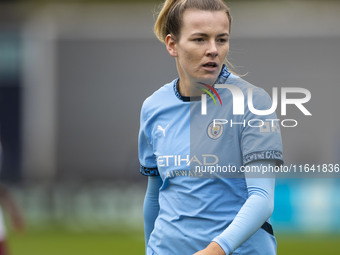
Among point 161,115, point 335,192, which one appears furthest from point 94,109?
point 161,115

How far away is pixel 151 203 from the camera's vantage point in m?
3.36

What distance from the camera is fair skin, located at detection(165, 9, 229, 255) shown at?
116 inches

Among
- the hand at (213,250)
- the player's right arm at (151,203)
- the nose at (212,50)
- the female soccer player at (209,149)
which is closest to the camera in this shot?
the hand at (213,250)

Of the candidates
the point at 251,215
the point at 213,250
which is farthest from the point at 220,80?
the point at 213,250

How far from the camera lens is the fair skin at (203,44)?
2938 mm

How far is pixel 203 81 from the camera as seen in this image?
305 centimetres

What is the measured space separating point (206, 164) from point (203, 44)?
1.51 ft

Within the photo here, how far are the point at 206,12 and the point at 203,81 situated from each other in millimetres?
278

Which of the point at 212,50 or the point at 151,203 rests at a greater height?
the point at 212,50

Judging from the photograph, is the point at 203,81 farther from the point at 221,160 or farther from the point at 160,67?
the point at 160,67

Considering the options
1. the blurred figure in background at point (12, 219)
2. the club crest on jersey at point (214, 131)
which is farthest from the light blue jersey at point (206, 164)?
the blurred figure in background at point (12, 219)

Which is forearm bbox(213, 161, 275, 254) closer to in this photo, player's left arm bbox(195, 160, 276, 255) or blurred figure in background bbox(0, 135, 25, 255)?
player's left arm bbox(195, 160, 276, 255)

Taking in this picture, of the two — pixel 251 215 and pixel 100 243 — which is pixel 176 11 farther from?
pixel 100 243

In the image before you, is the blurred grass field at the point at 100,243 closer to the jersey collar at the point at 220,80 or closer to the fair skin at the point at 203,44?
the jersey collar at the point at 220,80
